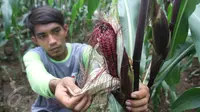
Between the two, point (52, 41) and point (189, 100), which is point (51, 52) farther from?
point (189, 100)

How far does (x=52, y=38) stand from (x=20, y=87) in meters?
1.45

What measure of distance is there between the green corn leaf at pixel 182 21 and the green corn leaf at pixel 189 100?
14 centimetres

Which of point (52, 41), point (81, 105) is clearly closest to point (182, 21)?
point (81, 105)

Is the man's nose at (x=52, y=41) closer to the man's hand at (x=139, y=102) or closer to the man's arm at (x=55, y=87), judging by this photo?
the man's arm at (x=55, y=87)

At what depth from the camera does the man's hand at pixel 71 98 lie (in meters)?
0.58

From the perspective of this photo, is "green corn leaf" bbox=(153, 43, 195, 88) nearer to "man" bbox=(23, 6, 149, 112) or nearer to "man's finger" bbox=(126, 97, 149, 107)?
"man's finger" bbox=(126, 97, 149, 107)

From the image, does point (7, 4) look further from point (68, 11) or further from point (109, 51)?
point (68, 11)

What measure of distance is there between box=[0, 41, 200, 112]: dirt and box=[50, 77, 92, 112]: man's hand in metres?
1.46

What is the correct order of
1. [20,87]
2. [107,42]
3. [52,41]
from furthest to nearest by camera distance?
[20,87]
[52,41]
[107,42]

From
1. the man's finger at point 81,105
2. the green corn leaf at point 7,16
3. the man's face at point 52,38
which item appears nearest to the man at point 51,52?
the man's face at point 52,38

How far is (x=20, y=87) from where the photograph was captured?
2.49m

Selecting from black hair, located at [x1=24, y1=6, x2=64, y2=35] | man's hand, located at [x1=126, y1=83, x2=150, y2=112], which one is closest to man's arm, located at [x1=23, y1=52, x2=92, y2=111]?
man's hand, located at [x1=126, y1=83, x2=150, y2=112]

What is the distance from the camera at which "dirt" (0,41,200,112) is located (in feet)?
7.23

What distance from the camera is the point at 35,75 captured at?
2.83ft
